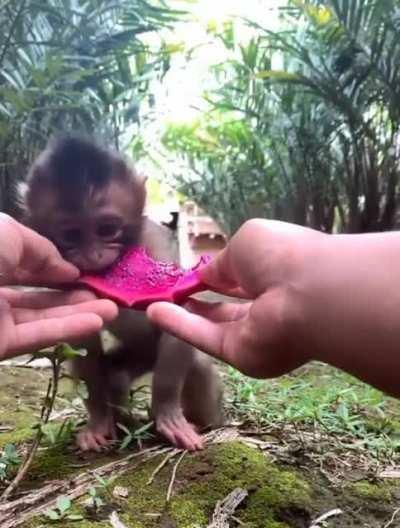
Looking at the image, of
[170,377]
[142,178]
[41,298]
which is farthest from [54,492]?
[142,178]

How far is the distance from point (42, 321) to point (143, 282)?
1.21 ft

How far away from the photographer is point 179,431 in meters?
1.50

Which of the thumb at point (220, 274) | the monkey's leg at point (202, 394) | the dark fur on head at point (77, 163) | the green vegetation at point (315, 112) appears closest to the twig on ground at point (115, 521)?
the thumb at point (220, 274)

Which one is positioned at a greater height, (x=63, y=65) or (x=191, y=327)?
(x=63, y=65)

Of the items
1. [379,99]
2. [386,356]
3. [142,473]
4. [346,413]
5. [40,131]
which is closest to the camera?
[386,356]

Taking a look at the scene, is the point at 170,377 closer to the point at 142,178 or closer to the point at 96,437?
the point at 96,437

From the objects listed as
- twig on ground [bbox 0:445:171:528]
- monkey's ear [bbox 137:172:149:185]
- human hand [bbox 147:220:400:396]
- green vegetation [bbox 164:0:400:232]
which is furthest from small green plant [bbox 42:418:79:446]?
green vegetation [bbox 164:0:400:232]

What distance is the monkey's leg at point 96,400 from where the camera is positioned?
4.99 feet

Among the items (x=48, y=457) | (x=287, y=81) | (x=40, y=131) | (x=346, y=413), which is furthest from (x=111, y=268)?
(x=287, y=81)

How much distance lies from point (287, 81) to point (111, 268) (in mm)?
1506

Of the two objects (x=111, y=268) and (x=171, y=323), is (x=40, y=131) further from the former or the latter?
(x=171, y=323)

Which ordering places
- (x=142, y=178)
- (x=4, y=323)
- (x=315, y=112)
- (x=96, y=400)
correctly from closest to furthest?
(x=4, y=323), (x=96, y=400), (x=142, y=178), (x=315, y=112)

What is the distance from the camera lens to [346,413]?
170cm

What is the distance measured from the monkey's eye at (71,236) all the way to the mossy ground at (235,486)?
405 mm
